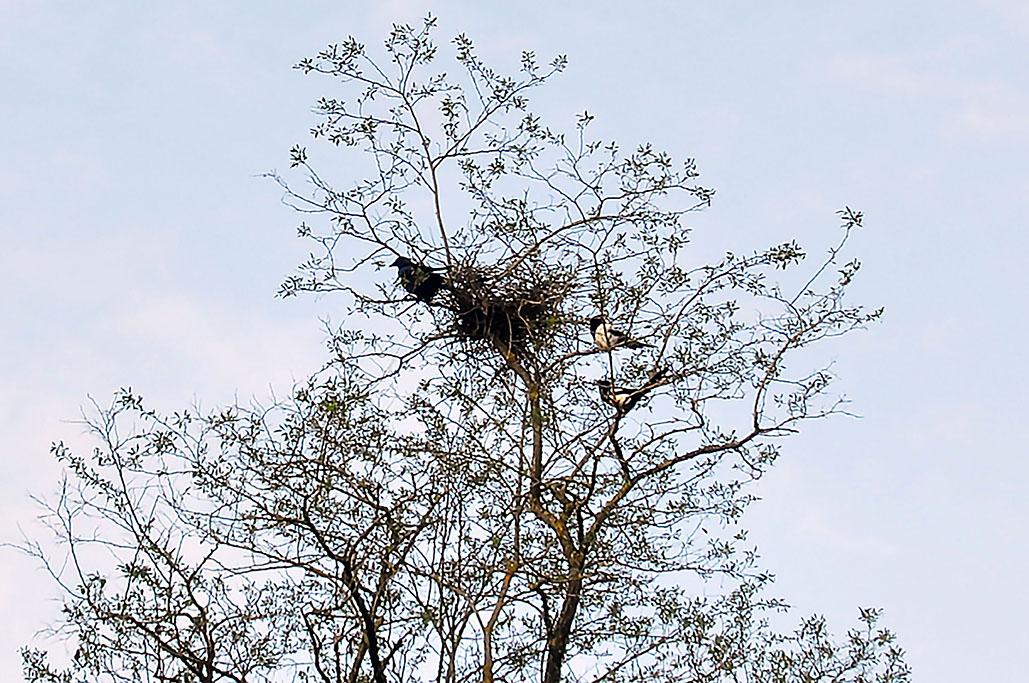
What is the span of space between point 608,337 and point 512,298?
1.63 ft

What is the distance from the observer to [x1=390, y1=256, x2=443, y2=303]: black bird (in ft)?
24.0

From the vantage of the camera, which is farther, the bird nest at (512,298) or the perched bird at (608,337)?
the bird nest at (512,298)

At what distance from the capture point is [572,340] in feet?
23.6

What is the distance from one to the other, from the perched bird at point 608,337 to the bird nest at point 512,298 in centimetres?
21

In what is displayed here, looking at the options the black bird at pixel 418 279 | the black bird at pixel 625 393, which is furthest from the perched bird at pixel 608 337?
the black bird at pixel 418 279

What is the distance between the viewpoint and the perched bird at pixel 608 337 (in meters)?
6.86

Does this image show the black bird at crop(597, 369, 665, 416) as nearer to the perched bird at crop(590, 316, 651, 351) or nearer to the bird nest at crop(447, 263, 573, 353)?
the perched bird at crop(590, 316, 651, 351)

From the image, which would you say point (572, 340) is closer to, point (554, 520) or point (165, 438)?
point (554, 520)

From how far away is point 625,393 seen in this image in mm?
6688

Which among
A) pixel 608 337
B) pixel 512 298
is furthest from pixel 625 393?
pixel 512 298

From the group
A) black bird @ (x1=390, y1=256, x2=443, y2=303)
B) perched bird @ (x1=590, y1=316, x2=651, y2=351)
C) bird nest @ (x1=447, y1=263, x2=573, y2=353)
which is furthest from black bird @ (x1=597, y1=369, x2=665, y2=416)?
black bird @ (x1=390, y1=256, x2=443, y2=303)

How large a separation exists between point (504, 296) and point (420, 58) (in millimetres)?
985

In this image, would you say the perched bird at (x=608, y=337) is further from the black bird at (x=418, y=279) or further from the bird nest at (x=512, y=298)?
the black bird at (x=418, y=279)

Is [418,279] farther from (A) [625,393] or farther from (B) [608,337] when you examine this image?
(A) [625,393]
